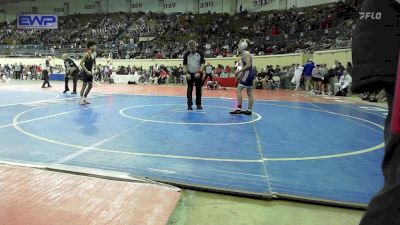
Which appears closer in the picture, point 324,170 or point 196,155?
point 324,170

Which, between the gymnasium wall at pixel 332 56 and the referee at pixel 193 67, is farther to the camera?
the gymnasium wall at pixel 332 56

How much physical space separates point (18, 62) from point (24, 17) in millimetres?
6773

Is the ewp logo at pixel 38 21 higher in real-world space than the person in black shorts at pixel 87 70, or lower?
higher

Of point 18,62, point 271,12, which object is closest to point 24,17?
point 18,62

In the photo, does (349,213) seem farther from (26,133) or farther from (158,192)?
(26,133)

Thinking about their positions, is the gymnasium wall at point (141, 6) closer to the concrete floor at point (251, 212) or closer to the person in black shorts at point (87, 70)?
the person in black shorts at point (87, 70)

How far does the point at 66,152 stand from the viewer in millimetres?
4398

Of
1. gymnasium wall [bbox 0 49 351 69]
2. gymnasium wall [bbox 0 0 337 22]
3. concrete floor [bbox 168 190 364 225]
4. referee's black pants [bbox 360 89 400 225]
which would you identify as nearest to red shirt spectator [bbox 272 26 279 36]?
gymnasium wall [bbox 0 49 351 69]

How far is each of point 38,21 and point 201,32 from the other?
55.5 feet

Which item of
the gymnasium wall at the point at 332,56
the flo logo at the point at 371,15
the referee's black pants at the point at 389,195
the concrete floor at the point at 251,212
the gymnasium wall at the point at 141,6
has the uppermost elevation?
the gymnasium wall at the point at 141,6

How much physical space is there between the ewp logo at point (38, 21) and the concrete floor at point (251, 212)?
36.7 m

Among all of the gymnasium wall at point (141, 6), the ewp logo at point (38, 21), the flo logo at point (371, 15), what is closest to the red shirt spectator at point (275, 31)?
the gymnasium wall at point (141, 6)

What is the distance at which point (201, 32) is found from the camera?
33625 millimetres

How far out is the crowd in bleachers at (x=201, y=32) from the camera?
2255 cm
